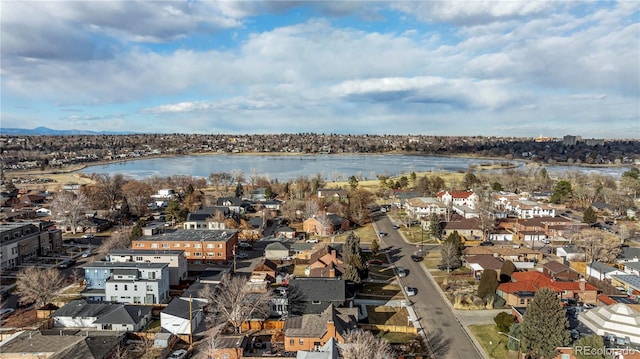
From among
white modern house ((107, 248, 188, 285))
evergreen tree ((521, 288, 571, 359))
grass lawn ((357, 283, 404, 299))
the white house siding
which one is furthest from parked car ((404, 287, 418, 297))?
white modern house ((107, 248, 188, 285))

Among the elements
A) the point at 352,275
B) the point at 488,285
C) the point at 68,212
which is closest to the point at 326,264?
the point at 352,275

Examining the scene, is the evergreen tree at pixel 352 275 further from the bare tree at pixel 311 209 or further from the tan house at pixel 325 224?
the bare tree at pixel 311 209

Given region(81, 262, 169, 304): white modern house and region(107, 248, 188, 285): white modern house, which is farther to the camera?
region(107, 248, 188, 285): white modern house

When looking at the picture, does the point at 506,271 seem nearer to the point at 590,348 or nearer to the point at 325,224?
the point at 590,348

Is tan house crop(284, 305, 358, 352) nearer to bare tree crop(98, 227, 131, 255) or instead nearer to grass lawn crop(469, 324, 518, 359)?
grass lawn crop(469, 324, 518, 359)

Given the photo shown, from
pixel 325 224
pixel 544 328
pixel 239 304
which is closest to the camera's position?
pixel 544 328

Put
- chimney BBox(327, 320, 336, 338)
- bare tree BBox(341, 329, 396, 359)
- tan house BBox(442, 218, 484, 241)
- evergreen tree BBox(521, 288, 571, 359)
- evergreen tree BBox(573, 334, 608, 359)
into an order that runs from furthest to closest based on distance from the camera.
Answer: tan house BBox(442, 218, 484, 241)
chimney BBox(327, 320, 336, 338)
evergreen tree BBox(521, 288, 571, 359)
evergreen tree BBox(573, 334, 608, 359)
bare tree BBox(341, 329, 396, 359)
